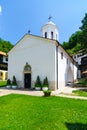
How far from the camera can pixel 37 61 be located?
87.5 ft

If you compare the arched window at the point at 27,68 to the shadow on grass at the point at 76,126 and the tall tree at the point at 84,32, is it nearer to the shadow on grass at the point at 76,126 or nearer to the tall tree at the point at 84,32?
the tall tree at the point at 84,32

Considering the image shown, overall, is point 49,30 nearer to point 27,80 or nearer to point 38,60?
point 38,60

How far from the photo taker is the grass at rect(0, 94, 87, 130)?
9211mm

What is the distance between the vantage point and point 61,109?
40.3 ft

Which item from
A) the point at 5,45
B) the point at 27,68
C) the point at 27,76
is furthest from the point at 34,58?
the point at 5,45

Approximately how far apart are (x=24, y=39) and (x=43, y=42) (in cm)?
377

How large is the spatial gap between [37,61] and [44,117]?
16605mm

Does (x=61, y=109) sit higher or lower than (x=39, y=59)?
lower

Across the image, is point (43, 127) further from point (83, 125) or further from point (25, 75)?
point (25, 75)

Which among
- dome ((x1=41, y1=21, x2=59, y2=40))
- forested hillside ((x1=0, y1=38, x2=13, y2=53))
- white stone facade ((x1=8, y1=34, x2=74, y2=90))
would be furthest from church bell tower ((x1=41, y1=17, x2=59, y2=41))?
forested hillside ((x1=0, y1=38, x2=13, y2=53))

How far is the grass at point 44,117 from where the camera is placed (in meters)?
9.21

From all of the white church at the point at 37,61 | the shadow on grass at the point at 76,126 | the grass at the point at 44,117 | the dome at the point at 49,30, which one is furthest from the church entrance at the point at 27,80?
the shadow on grass at the point at 76,126

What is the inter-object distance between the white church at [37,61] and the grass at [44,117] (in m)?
12.0

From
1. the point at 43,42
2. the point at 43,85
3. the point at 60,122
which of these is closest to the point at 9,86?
the point at 43,85
